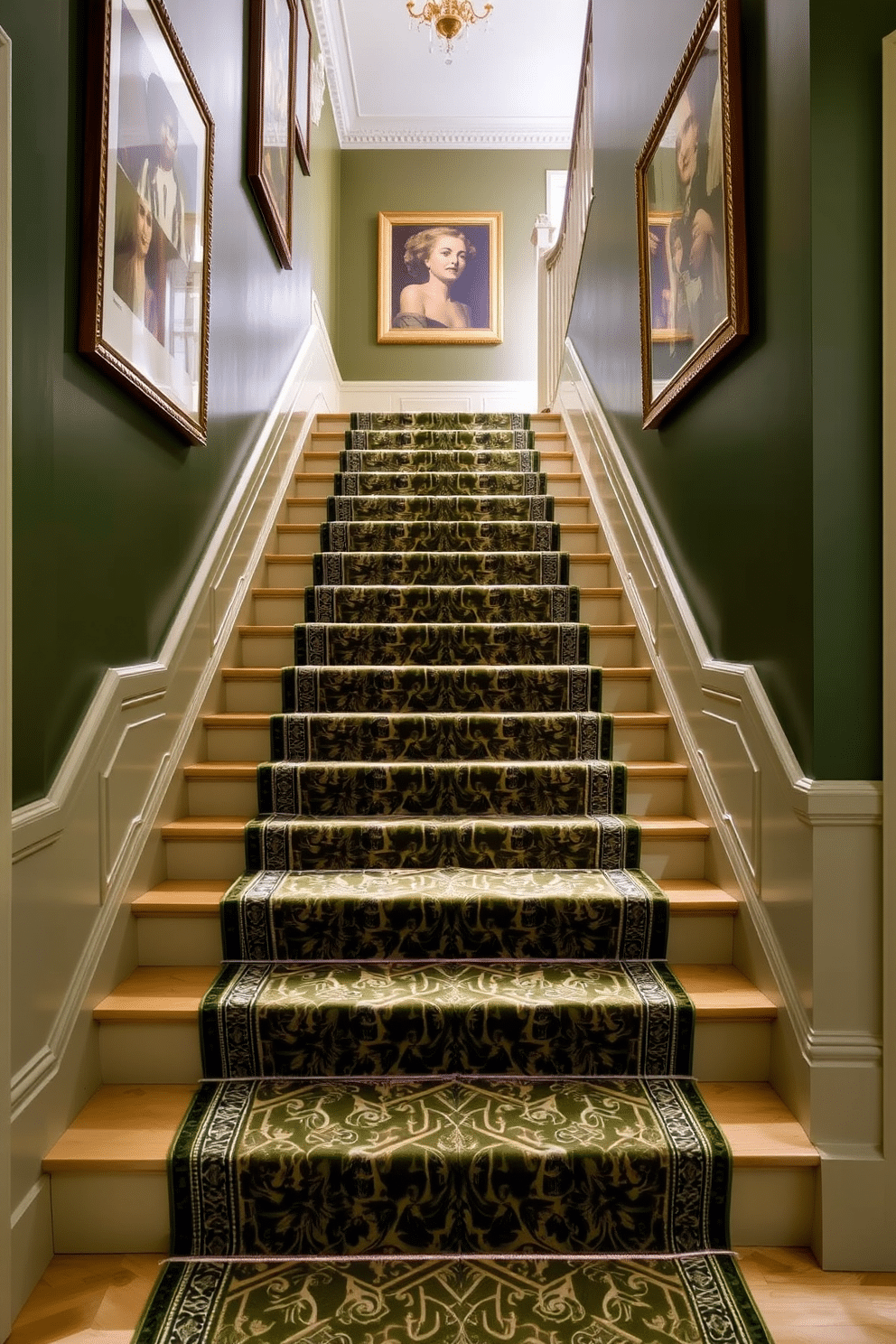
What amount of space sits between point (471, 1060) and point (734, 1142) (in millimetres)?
529

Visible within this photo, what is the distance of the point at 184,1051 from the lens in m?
1.83

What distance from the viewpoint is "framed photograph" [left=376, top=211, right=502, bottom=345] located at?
22.4 feet

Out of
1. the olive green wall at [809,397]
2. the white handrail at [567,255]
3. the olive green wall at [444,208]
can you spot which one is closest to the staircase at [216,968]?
the olive green wall at [809,397]

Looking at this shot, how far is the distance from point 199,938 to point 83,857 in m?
0.42

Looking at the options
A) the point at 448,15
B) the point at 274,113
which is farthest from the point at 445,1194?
the point at 448,15

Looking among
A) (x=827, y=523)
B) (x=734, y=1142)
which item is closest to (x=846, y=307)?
(x=827, y=523)

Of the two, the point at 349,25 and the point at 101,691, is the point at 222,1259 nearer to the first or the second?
the point at 101,691

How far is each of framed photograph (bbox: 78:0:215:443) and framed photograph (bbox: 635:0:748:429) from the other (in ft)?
4.51

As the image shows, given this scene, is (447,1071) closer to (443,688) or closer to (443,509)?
(443,688)

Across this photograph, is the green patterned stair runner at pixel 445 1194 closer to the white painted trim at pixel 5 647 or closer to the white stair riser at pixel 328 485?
the white painted trim at pixel 5 647

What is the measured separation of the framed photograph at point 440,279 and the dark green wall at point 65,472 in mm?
4248

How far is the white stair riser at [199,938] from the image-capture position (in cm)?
208

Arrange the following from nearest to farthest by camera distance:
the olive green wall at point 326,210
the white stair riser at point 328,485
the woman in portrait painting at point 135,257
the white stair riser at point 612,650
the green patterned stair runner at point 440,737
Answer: the woman in portrait painting at point 135,257
the green patterned stair runner at point 440,737
the white stair riser at point 612,650
the white stair riser at point 328,485
the olive green wall at point 326,210

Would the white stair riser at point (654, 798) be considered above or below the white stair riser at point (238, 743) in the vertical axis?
below
